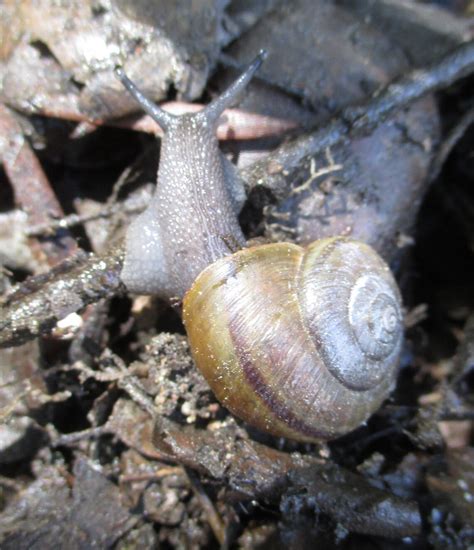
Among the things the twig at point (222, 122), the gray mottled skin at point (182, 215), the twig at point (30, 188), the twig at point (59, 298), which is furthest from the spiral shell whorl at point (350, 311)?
the twig at point (30, 188)

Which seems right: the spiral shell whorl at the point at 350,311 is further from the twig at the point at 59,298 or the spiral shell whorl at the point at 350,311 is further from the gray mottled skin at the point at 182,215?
the twig at the point at 59,298

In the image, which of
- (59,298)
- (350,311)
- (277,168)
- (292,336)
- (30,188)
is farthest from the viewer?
(30,188)

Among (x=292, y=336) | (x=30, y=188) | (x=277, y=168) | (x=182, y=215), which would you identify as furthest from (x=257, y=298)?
(x=30, y=188)

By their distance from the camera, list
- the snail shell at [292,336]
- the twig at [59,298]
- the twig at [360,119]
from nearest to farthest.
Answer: the snail shell at [292,336] → the twig at [59,298] → the twig at [360,119]

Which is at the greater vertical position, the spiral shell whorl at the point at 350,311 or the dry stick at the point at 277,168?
the dry stick at the point at 277,168

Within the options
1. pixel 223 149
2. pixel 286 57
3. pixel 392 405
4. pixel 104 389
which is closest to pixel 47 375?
pixel 104 389

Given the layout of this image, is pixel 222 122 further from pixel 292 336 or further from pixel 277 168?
pixel 292 336

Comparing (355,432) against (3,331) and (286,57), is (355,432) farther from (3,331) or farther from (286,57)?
(286,57)
